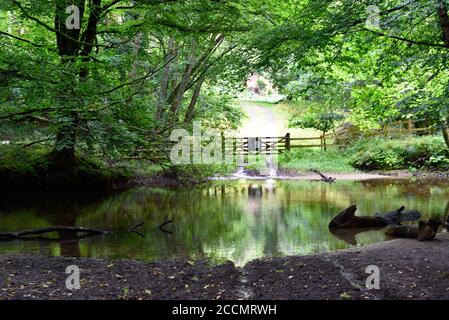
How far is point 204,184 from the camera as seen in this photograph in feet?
70.5

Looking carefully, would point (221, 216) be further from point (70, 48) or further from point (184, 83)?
point (184, 83)

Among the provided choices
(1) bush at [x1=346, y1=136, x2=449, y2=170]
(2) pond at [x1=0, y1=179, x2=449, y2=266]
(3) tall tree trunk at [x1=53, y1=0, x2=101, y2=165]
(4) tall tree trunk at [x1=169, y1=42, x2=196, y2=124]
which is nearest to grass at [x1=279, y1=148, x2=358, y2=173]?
(1) bush at [x1=346, y1=136, x2=449, y2=170]

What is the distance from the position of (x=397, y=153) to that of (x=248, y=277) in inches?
796

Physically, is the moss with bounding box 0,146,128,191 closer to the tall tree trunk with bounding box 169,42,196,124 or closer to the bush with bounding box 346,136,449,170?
the tall tree trunk with bounding box 169,42,196,124

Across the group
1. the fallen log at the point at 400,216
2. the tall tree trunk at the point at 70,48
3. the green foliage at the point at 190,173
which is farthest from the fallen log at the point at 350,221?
the green foliage at the point at 190,173

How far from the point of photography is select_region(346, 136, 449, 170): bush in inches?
930

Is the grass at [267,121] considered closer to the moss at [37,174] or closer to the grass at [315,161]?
the grass at [315,161]

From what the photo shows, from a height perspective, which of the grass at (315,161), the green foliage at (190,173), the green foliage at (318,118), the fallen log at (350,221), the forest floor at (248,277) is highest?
the green foliage at (318,118)

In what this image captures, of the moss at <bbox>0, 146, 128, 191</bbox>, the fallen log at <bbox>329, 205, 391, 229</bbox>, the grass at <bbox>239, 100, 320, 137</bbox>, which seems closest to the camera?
the fallen log at <bbox>329, 205, 391, 229</bbox>

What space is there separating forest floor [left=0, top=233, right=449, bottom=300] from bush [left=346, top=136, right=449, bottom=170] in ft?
54.9

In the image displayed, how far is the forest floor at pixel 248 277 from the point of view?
5.65m

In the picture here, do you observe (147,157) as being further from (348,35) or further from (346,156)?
(346,156)

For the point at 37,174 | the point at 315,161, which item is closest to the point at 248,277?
the point at 37,174

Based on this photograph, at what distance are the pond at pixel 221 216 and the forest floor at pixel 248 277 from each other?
3.56 ft
